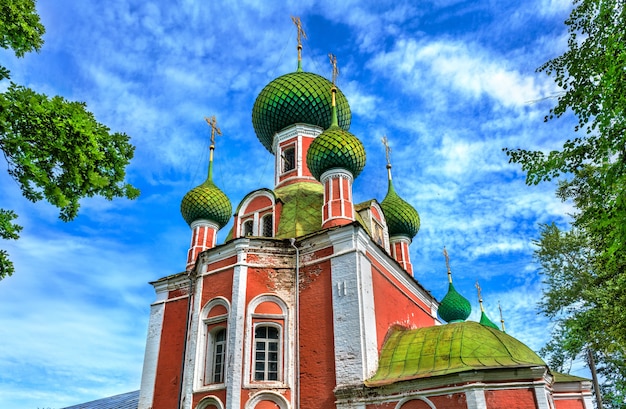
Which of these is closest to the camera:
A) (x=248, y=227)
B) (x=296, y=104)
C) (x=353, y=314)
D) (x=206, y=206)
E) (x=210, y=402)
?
(x=353, y=314)

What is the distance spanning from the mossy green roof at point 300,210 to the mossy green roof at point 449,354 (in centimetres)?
352

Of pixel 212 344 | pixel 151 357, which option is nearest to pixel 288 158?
pixel 212 344

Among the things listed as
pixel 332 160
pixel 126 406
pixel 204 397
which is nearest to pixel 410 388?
pixel 204 397

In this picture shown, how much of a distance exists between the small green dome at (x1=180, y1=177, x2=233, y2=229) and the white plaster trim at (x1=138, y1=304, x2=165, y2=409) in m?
2.79

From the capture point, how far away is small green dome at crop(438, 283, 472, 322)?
18203mm

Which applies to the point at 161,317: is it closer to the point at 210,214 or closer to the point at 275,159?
the point at 210,214

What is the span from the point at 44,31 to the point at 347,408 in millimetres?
8015

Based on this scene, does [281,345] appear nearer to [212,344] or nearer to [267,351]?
[267,351]

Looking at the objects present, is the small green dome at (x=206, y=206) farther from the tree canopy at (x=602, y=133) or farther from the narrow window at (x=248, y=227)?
the tree canopy at (x=602, y=133)

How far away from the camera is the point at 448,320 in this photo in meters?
18.4

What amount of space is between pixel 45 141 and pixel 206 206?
8676 mm

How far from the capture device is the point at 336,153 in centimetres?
1214

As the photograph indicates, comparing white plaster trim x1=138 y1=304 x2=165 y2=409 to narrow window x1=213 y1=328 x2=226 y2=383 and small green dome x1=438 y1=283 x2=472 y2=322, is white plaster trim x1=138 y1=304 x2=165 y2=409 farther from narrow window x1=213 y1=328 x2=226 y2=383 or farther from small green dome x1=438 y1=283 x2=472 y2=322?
small green dome x1=438 y1=283 x2=472 y2=322

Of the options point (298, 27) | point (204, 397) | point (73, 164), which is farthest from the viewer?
point (298, 27)
